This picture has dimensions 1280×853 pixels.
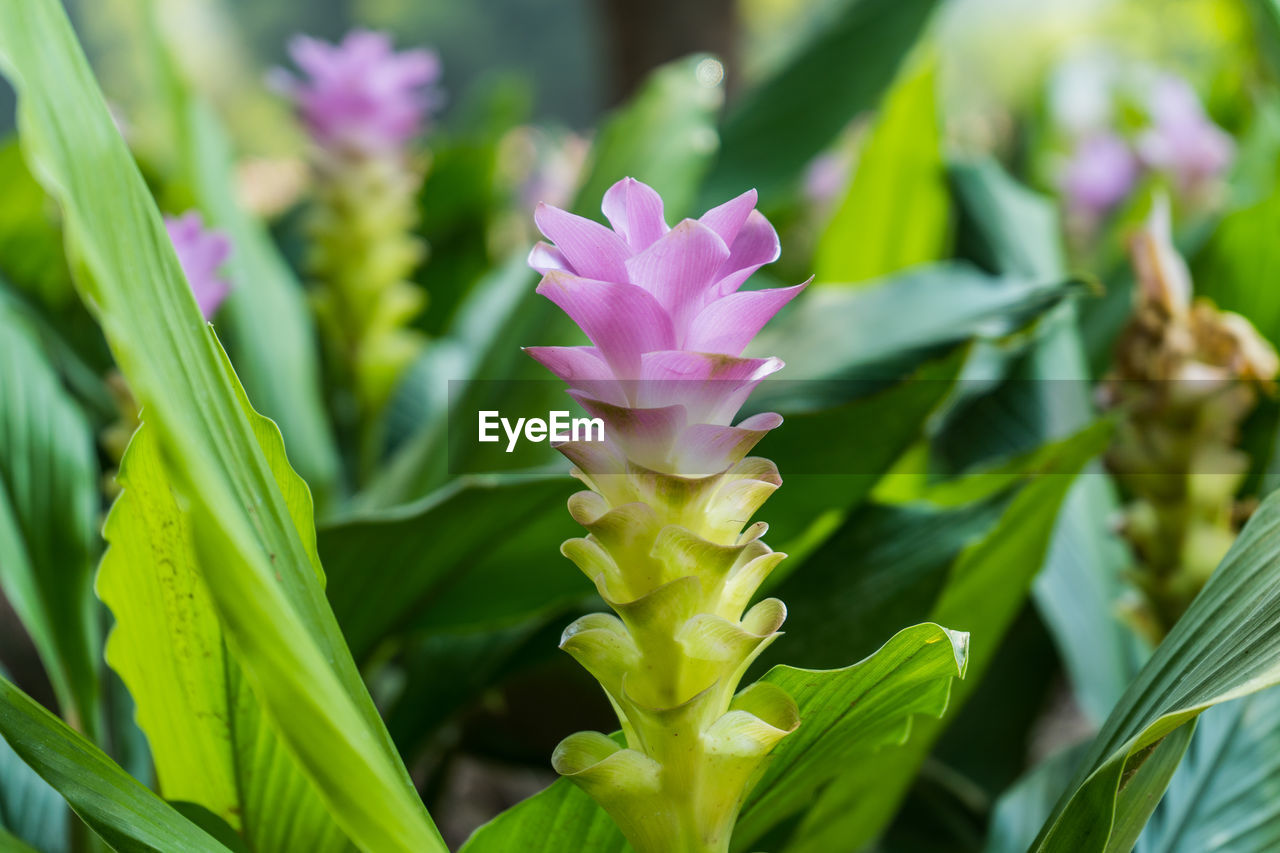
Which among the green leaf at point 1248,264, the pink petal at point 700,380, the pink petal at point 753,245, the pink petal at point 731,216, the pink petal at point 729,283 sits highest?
the pink petal at point 731,216

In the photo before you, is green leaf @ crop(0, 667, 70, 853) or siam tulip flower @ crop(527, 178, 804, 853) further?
green leaf @ crop(0, 667, 70, 853)

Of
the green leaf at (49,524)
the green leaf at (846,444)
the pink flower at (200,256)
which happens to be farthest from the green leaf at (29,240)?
the green leaf at (846,444)

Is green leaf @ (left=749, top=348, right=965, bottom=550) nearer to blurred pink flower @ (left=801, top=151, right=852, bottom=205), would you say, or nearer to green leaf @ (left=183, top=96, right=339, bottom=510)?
green leaf @ (left=183, top=96, right=339, bottom=510)

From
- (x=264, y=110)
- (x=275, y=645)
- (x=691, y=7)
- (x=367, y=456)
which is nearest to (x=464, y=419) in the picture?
(x=367, y=456)

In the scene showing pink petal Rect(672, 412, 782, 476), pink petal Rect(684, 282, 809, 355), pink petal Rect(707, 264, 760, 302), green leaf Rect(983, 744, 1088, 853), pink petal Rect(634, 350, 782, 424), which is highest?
pink petal Rect(707, 264, 760, 302)

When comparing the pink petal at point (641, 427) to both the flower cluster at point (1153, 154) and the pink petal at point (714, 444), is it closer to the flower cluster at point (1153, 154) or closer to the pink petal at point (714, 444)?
the pink petal at point (714, 444)

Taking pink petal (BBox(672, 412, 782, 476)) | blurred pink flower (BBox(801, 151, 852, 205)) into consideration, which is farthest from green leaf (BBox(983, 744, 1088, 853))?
blurred pink flower (BBox(801, 151, 852, 205))
